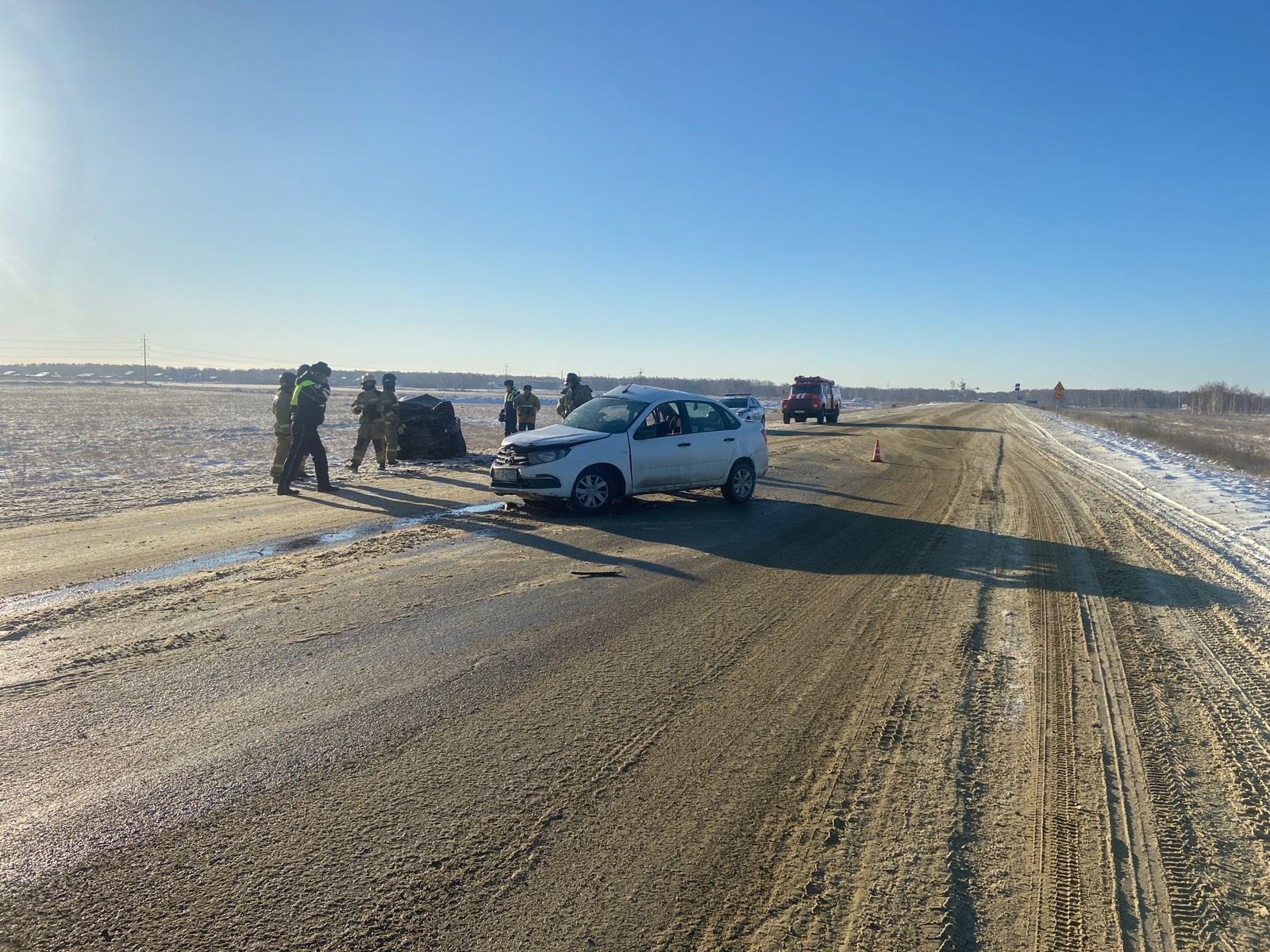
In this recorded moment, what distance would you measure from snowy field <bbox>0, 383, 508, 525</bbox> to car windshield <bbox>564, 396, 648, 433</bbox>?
5.66m

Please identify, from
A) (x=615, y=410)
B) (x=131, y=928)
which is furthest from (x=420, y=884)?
(x=615, y=410)

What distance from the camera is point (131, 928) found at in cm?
259

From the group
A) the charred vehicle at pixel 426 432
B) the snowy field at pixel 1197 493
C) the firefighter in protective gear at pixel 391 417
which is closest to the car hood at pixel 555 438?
the firefighter in protective gear at pixel 391 417

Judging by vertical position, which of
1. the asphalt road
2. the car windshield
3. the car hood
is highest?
the car windshield

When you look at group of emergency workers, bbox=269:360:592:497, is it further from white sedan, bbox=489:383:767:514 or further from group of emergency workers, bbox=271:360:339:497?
white sedan, bbox=489:383:767:514

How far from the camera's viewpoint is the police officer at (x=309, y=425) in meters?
12.7

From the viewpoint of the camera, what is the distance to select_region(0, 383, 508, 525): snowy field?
12.3 m

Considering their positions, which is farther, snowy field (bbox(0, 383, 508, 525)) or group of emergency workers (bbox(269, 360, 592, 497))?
group of emergency workers (bbox(269, 360, 592, 497))

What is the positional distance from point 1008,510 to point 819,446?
12195 millimetres

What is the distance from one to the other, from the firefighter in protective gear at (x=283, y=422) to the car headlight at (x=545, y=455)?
549 centimetres

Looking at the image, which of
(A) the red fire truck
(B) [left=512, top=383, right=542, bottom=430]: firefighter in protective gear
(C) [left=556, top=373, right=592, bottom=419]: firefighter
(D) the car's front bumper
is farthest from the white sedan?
(A) the red fire truck

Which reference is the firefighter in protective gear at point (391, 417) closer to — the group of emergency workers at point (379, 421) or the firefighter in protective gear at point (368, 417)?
the group of emergency workers at point (379, 421)

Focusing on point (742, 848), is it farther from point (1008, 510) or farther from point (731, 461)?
point (1008, 510)

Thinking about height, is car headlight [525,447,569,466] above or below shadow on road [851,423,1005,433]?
below
